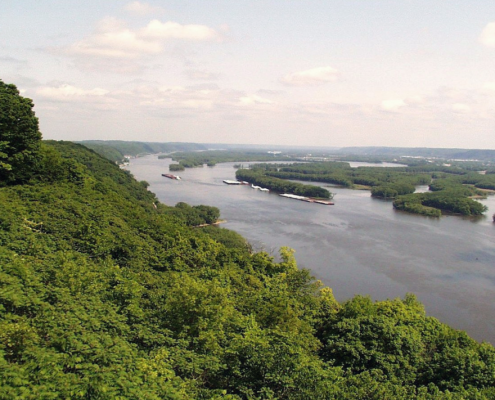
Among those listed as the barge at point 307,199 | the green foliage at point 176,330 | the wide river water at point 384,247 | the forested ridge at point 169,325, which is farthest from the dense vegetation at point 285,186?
the green foliage at point 176,330

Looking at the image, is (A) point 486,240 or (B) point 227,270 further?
(A) point 486,240

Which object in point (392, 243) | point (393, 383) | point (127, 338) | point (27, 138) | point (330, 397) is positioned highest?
point (27, 138)

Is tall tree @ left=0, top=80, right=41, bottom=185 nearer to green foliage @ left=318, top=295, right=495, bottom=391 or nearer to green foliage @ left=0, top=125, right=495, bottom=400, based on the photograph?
green foliage @ left=0, top=125, right=495, bottom=400

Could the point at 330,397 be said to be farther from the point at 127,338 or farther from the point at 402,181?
the point at 402,181

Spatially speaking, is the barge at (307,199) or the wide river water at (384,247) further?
the barge at (307,199)

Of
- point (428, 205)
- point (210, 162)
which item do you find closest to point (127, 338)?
point (428, 205)

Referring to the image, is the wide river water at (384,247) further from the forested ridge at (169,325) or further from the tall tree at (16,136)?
the tall tree at (16,136)

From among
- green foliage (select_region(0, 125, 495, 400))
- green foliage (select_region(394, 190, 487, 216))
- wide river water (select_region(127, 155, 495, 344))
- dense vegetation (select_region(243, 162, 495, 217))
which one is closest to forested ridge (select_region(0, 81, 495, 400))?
green foliage (select_region(0, 125, 495, 400))

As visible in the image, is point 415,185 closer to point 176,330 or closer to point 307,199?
point 307,199
